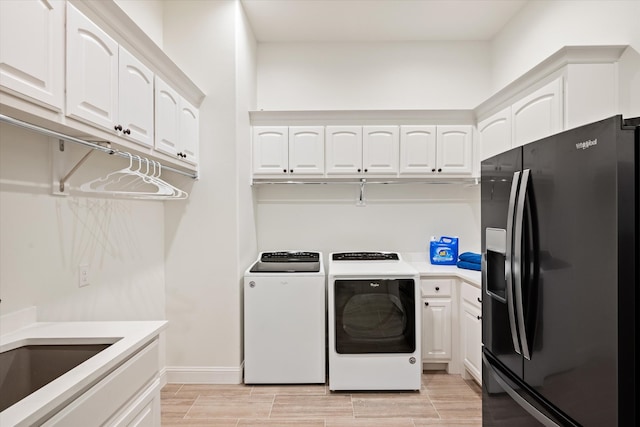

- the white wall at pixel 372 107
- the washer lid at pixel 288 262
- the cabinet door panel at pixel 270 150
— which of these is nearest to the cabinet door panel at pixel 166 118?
the cabinet door panel at pixel 270 150

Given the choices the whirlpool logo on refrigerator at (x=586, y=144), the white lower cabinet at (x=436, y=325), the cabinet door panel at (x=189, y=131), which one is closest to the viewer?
the whirlpool logo on refrigerator at (x=586, y=144)

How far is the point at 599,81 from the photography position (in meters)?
2.02

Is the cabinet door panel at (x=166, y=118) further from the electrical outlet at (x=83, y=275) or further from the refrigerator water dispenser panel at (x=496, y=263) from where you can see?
the refrigerator water dispenser panel at (x=496, y=263)

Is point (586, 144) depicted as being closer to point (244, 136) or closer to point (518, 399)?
point (518, 399)

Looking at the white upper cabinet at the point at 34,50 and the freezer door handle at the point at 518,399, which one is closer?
the white upper cabinet at the point at 34,50

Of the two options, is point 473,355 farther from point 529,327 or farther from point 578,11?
point 578,11

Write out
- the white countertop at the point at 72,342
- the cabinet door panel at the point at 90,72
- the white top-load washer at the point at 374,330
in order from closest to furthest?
1. the white countertop at the point at 72,342
2. the cabinet door panel at the point at 90,72
3. the white top-load washer at the point at 374,330

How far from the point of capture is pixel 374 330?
266 centimetres

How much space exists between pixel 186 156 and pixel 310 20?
5.78ft

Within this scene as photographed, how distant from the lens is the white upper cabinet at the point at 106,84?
4.32 ft

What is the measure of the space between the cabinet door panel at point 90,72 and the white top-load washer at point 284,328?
5.30 feet

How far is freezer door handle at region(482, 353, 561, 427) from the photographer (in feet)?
3.82

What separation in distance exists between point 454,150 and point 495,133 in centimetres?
41

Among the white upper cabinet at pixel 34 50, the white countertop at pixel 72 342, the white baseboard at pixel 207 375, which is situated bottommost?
the white baseboard at pixel 207 375
